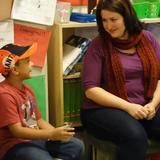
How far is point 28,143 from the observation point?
1.80 m

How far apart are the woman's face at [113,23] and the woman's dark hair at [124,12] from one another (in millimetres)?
21

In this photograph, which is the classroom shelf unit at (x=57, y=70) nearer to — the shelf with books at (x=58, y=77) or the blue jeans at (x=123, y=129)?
the shelf with books at (x=58, y=77)

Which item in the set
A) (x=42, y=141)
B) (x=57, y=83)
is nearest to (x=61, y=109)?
(x=57, y=83)

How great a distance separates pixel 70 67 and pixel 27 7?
1.44ft

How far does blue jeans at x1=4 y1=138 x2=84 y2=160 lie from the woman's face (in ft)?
2.00

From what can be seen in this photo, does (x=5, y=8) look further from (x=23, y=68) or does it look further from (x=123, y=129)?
(x=123, y=129)

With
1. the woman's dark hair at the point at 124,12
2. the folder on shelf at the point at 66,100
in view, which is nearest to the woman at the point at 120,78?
the woman's dark hair at the point at 124,12

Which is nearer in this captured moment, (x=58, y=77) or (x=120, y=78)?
(x=120, y=78)

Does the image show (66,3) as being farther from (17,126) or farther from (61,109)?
(17,126)

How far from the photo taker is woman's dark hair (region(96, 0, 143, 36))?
6.59ft

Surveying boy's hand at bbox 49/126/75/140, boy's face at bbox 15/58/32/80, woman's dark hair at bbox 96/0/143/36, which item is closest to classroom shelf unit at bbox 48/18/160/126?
woman's dark hair at bbox 96/0/143/36

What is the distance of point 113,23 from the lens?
203 cm

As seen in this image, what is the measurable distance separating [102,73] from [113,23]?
270 mm

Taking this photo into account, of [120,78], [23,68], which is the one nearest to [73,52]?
[120,78]
